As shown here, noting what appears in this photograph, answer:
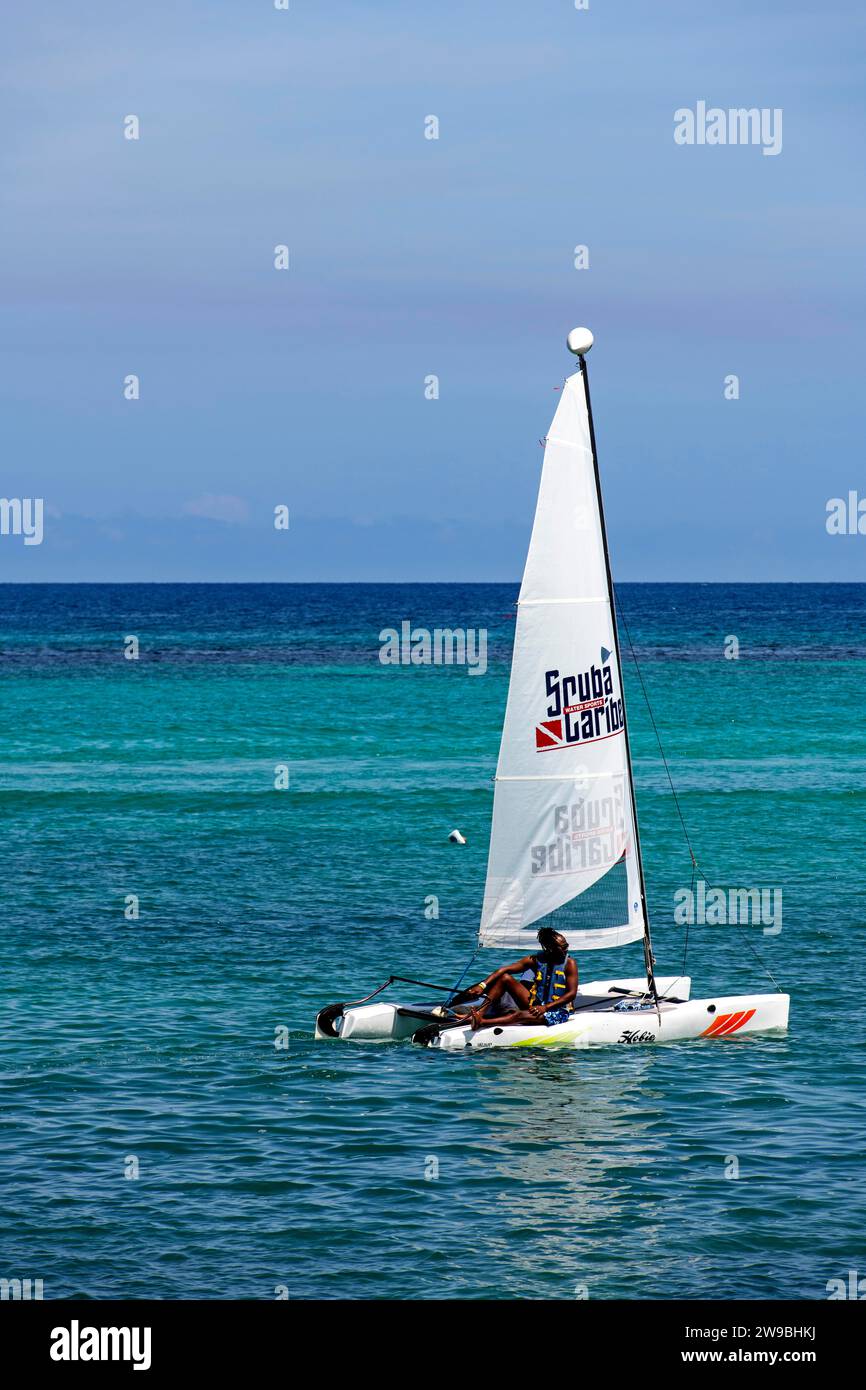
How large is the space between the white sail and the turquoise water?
2.71 m

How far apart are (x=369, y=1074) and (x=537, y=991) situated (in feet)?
10.4

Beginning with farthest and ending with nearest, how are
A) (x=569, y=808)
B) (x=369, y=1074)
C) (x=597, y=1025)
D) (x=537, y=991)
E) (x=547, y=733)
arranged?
(x=569, y=808) < (x=547, y=733) < (x=537, y=991) < (x=597, y=1025) < (x=369, y=1074)

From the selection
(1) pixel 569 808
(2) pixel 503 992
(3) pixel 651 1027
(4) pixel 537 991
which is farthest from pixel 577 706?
(3) pixel 651 1027

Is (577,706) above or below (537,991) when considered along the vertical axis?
above

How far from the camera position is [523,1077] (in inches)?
1008

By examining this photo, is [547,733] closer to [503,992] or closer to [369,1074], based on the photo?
[503,992]

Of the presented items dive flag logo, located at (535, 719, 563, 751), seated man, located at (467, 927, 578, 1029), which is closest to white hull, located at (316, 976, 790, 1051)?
seated man, located at (467, 927, 578, 1029)

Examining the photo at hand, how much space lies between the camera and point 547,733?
90.9 ft

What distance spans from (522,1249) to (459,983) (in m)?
10.9

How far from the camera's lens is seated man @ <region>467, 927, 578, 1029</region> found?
2684 cm

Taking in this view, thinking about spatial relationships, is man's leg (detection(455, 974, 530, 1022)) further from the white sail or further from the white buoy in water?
the white buoy in water

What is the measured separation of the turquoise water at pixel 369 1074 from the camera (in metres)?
19.2

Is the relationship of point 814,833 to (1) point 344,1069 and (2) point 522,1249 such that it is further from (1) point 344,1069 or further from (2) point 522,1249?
(2) point 522,1249

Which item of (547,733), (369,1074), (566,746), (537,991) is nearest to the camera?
(369,1074)
